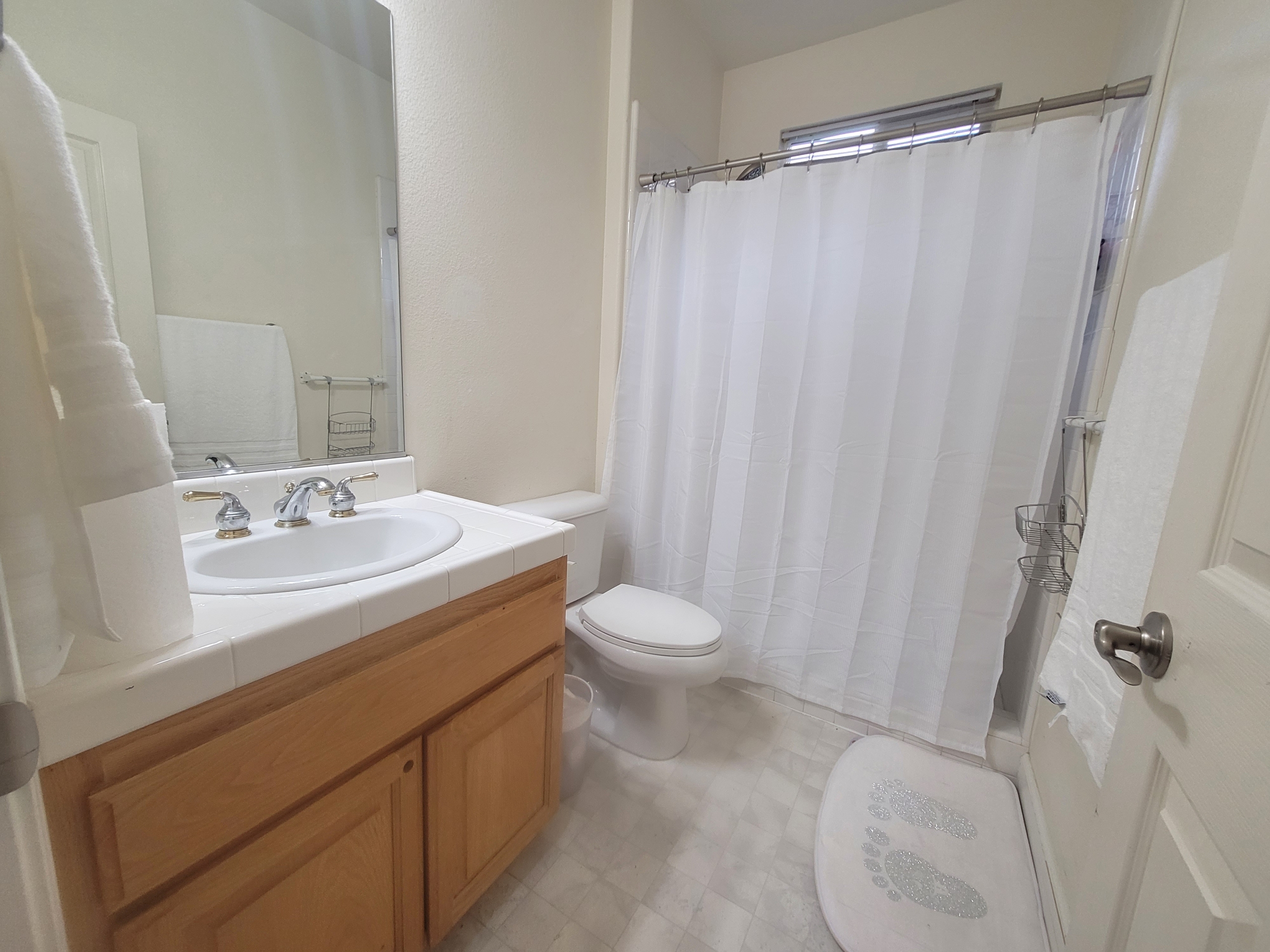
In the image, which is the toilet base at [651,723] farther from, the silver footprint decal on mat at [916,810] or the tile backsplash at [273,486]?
the tile backsplash at [273,486]

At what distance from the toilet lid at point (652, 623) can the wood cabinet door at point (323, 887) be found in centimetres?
68

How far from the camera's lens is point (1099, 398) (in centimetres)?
120

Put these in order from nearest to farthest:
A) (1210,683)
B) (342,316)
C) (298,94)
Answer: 1. (1210,683)
2. (298,94)
3. (342,316)

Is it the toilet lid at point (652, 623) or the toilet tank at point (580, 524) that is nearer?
the toilet lid at point (652, 623)

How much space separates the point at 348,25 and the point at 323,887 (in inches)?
61.5

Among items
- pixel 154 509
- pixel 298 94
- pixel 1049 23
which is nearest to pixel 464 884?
pixel 154 509

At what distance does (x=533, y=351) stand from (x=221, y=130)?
0.83m

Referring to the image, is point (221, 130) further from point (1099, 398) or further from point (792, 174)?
point (1099, 398)

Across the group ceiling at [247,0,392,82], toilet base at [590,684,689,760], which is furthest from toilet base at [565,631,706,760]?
ceiling at [247,0,392,82]

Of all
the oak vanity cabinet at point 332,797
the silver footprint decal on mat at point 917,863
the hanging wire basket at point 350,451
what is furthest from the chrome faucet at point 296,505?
the silver footprint decal on mat at point 917,863

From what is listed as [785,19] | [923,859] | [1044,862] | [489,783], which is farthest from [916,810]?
[785,19]

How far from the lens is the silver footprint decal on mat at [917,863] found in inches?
42.0

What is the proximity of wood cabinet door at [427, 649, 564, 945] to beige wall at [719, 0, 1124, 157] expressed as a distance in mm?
2286

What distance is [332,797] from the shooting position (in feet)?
2.20
